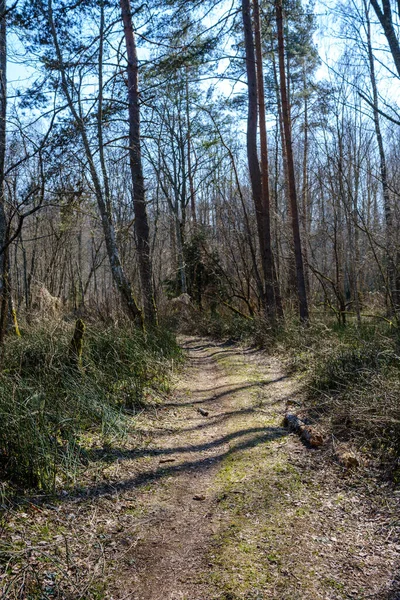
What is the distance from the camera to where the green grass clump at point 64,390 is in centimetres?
386

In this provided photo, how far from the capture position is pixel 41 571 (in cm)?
274

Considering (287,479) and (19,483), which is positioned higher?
(19,483)

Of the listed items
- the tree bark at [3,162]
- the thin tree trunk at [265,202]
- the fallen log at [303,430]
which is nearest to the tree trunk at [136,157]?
the tree bark at [3,162]

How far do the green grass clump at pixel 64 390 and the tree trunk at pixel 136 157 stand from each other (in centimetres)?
160

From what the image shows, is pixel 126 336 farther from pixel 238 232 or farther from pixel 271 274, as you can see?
pixel 238 232

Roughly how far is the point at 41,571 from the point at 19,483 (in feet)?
3.72

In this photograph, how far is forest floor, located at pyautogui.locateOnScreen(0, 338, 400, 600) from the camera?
2746 millimetres

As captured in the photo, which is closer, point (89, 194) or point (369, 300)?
point (89, 194)

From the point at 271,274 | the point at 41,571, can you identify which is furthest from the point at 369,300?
the point at 41,571

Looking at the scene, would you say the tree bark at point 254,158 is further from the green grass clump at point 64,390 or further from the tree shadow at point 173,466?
the tree shadow at point 173,466

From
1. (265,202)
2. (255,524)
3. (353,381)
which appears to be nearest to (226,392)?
(353,381)

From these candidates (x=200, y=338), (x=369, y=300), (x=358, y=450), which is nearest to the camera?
(x=358, y=450)

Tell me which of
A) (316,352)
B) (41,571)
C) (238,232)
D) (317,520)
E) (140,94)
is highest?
(140,94)

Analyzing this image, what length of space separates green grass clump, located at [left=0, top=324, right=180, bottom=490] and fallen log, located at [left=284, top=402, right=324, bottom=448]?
2153 mm
